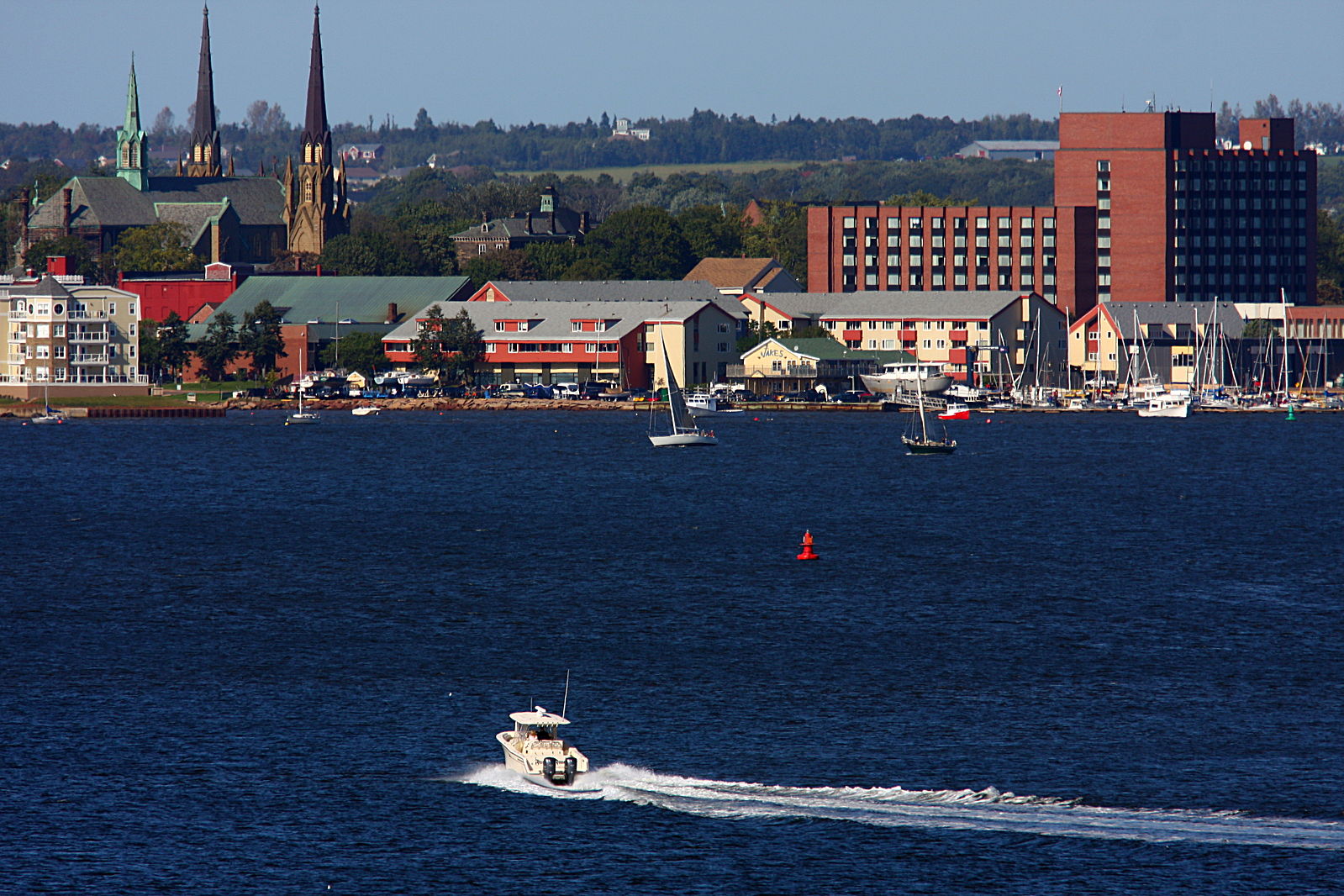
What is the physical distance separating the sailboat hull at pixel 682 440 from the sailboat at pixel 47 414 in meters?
62.1

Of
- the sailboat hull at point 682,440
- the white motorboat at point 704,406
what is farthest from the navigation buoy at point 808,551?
the white motorboat at point 704,406

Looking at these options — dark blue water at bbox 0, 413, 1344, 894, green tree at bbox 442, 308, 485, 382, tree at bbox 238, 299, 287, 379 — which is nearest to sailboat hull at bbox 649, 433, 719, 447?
dark blue water at bbox 0, 413, 1344, 894

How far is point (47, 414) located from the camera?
166250 mm

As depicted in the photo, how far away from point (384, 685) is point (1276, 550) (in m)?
41.9

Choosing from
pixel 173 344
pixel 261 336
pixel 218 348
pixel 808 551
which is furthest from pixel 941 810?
pixel 218 348

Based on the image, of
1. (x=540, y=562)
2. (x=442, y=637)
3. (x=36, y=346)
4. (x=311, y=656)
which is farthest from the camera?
(x=36, y=346)

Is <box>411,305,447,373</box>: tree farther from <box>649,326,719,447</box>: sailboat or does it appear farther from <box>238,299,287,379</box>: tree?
<box>649,326,719,447</box>: sailboat

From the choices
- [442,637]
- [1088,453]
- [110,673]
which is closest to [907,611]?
[442,637]

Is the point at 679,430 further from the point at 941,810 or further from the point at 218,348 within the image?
the point at 941,810

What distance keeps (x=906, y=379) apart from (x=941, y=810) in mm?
142901

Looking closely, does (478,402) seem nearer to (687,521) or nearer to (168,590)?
(687,521)

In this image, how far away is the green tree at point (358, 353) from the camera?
612 feet

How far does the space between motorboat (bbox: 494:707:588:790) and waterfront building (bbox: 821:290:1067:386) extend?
153855 mm

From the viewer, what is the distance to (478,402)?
17850 cm
